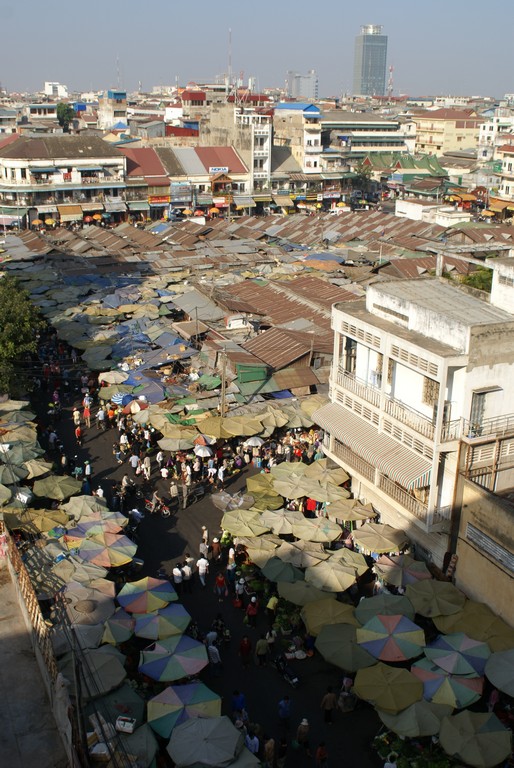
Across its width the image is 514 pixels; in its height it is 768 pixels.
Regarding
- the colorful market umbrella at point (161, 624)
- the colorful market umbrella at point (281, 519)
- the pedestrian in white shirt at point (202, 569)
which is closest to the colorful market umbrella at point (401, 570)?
the colorful market umbrella at point (281, 519)

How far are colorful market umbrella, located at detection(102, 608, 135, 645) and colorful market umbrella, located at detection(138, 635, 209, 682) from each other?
0.54 metres

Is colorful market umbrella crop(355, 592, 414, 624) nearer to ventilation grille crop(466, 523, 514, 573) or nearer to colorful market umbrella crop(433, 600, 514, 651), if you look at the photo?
colorful market umbrella crop(433, 600, 514, 651)

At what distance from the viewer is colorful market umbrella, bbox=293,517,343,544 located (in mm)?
17359

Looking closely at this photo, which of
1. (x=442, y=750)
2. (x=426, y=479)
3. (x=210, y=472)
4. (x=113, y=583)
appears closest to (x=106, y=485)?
(x=210, y=472)

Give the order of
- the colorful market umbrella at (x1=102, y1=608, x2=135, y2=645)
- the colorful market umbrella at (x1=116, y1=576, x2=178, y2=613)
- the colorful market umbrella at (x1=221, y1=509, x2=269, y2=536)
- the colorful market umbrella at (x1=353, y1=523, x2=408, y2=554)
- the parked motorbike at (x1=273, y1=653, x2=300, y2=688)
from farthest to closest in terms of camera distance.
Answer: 1. the colorful market umbrella at (x1=221, y1=509, x2=269, y2=536)
2. the colorful market umbrella at (x1=353, y1=523, x2=408, y2=554)
3. the colorful market umbrella at (x1=116, y1=576, x2=178, y2=613)
4. the parked motorbike at (x1=273, y1=653, x2=300, y2=688)
5. the colorful market umbrella at (x1=102, y1=608, x2=135, y2=645)

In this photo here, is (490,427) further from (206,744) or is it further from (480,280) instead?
(480,280)

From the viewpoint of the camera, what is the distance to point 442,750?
471 inches

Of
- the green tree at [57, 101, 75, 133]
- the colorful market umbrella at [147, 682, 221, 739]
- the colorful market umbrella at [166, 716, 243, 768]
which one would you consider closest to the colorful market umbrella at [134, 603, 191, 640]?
the colorful market umbrella at [147, 682, 221, 739]

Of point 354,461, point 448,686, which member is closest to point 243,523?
point 354,461

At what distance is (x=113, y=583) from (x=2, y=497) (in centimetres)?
458

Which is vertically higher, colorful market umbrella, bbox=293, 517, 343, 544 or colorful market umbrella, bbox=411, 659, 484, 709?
colorful market umbrella, bbox=411, 659, 484, 709

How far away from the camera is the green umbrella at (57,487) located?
1903 cm

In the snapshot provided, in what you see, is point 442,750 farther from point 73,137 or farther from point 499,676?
point 73,137

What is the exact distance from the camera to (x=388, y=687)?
12469 millimetres
